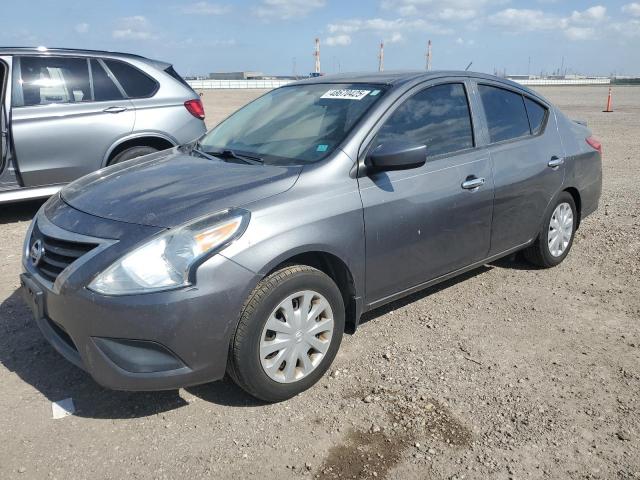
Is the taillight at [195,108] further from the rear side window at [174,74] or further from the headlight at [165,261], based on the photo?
the headlight at [165,261]

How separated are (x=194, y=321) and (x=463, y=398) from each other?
152 centimetres

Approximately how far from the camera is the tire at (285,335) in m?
2.80

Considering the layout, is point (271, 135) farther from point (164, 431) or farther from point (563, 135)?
point (563, 135)

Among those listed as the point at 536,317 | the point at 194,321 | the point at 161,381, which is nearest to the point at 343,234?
the point at 194,321

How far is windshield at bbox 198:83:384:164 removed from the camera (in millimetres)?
3453

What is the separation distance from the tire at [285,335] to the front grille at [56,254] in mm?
844

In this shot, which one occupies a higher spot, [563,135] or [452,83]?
[452,83]

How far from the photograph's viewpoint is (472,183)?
3.89 meters

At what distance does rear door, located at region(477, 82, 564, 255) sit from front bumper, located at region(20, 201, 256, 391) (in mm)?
2270

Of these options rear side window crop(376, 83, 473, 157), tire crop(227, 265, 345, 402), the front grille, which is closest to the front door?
rear side window crop(376, 83, 473, 157)

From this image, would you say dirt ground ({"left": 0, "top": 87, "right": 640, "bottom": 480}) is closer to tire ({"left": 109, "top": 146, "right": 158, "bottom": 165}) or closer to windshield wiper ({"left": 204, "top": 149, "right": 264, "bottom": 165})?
windshield wiper ({"left": 204, "top": 149, "right": 264, "bottom": 165})

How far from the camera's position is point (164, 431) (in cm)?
284

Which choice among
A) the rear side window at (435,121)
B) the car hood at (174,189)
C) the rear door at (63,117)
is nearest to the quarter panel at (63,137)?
the rear door at (63,117)

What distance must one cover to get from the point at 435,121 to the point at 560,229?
1.87 meters
